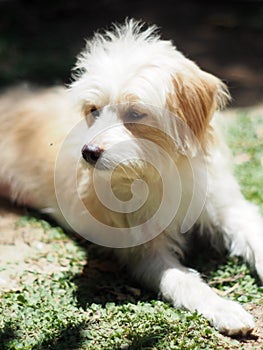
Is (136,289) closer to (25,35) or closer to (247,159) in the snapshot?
(247,159)

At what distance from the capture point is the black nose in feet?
13.0

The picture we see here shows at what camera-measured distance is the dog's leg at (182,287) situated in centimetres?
374

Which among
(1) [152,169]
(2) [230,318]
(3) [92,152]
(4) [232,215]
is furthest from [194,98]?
(2) [230,318]

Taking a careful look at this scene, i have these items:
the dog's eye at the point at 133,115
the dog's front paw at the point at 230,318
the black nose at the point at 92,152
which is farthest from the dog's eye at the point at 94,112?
the dog's front paw at the point at 230,318

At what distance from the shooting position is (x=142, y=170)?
417 cm

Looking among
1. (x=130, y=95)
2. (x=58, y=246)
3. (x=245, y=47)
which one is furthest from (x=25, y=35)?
(x=130, y=95)

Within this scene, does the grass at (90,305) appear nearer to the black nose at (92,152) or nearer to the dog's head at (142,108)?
the dog's head at (142,108)

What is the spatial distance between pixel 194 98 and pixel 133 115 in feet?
1.26

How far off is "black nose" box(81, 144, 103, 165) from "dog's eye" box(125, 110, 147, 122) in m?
0.31

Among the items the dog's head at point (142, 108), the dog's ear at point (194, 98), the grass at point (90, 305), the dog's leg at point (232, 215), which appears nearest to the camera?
the grass at point (90, 305)

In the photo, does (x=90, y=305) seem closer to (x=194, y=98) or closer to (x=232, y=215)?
(x=232, y=215)

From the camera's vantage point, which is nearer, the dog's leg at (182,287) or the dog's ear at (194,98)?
the dog's leg at (182,287)

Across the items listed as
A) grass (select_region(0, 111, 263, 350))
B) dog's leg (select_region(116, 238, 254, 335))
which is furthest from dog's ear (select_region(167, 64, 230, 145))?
grass (select_region(0, 111, 263, 350))

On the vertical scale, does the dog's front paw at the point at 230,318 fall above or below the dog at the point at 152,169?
below
